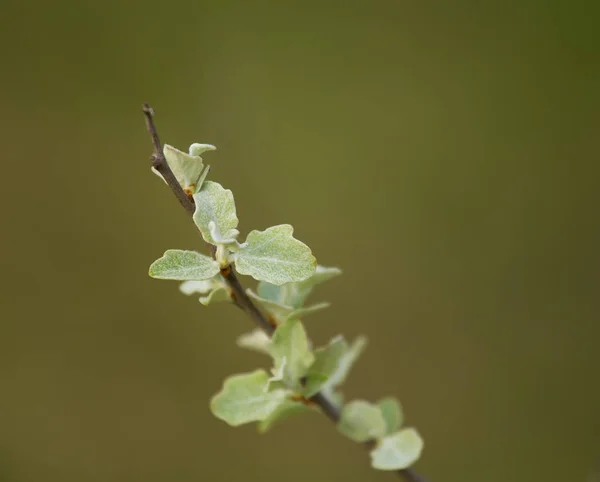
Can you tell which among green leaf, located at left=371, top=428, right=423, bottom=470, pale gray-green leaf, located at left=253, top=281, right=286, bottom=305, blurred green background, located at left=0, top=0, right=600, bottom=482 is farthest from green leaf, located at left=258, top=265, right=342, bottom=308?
blurred green background, located at left=0, top=0, right=600, bottom=482

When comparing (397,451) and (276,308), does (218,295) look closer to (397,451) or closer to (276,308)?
(276,308)

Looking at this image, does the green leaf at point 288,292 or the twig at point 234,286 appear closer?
the twig at point 234,286

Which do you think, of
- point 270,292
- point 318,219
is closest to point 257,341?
point 270,292

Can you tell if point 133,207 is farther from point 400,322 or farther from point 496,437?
point 496,437

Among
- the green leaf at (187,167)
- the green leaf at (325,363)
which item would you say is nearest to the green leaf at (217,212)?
the green leaf at (187,167)

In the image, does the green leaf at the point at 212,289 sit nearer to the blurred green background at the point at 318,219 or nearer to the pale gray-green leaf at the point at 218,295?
the pale gray-green leaf at the point at 218,295

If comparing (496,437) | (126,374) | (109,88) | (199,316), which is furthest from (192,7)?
(496,437)

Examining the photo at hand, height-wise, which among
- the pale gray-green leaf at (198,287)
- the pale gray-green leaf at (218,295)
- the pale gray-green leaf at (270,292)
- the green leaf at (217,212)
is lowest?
the pale gray-green leaf at (270,292)
